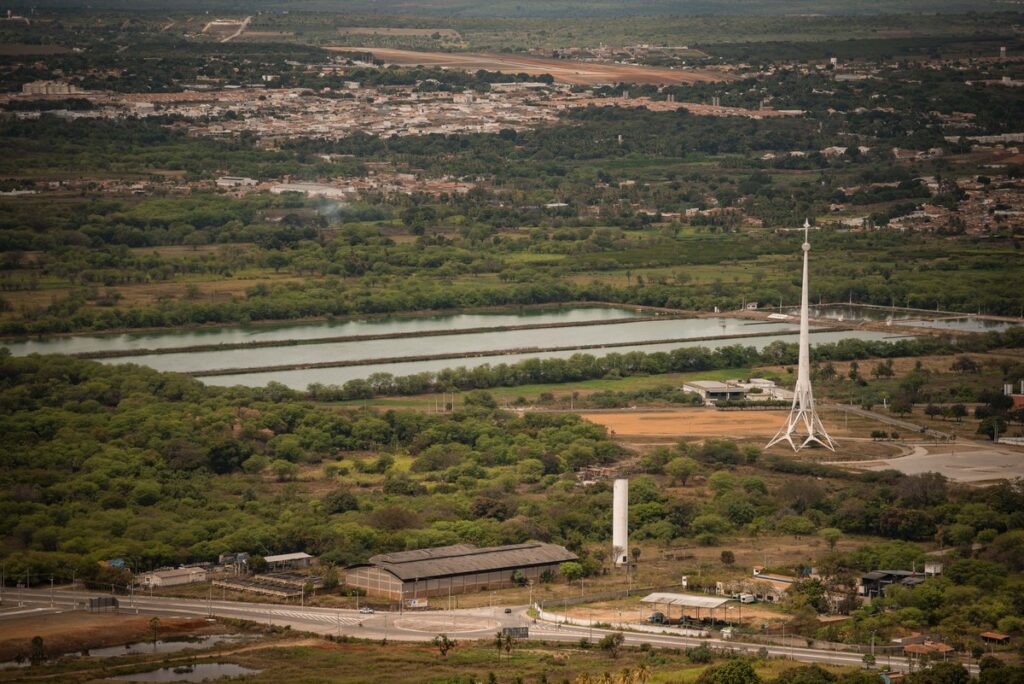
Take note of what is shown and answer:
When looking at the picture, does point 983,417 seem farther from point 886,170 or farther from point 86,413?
point 886,170

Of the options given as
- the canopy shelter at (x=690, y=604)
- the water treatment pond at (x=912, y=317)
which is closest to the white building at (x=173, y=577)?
the canopy shelter at (x=690, y=604)

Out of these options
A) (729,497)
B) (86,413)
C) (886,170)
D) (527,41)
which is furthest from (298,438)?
(527,41)

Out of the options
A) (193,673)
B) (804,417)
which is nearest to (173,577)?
(193,673)

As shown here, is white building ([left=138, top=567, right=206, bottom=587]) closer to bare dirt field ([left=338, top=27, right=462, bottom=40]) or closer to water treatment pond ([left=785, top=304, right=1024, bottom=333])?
water treatment pond ([left=785, top=304, right=1024, bottom=333])

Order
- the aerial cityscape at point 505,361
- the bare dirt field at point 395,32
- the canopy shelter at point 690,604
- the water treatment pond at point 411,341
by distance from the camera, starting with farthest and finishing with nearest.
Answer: the bare dirt field at point 395,32 < the water treatment pond at point 411,341 < the canopy shelter at point 690,604 < the aerial cityscape at point 505,361

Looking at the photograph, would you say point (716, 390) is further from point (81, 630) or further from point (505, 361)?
point (81, 630)

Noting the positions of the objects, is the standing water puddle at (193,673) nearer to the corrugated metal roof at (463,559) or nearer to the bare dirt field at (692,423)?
the corrugated metal roof at (463,559)

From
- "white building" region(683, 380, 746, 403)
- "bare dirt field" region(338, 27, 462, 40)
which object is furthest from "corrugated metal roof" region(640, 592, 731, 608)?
"bare dirt field" region(338, 27, 462, 40)
